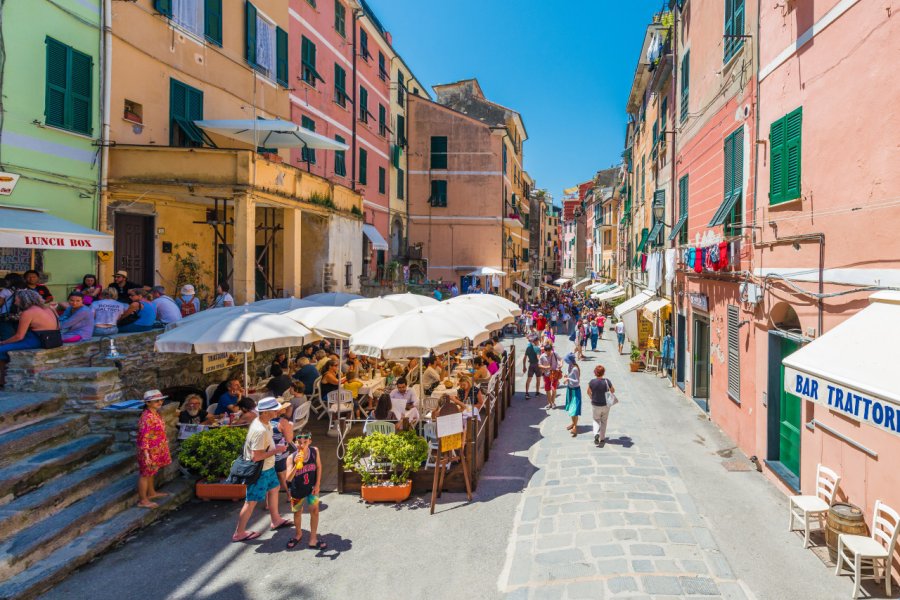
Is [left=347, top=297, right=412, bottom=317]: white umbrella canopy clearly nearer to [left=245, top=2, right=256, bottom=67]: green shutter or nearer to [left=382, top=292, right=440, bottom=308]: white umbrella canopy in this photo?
[left=382, top=292, right=440, bottom=308]: white umbrella canopy

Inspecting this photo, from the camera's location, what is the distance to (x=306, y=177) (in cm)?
1630

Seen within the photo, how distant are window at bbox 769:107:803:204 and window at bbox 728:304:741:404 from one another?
2.88 meters

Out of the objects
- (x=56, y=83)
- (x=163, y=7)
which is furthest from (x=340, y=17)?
(x=56, y=83)

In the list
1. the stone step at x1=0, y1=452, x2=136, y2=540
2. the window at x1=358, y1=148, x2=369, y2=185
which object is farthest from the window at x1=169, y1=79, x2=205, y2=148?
the window at x1=358, y1=148, x2=369, y2=185

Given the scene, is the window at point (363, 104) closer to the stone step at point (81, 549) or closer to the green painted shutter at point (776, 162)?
the green painted shutter at point (776, 162)

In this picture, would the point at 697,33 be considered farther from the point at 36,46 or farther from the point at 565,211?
the point at 565,211

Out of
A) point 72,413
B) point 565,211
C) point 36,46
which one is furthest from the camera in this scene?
point 565,211

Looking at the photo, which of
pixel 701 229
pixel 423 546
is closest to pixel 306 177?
pixel 701 229

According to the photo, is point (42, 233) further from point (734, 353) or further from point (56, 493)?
point (734, 353)

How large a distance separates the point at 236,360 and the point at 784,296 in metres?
10.9

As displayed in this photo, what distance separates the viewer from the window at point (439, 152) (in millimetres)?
35375

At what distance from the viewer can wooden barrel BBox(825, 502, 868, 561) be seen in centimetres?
639

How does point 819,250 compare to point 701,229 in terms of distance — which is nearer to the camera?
point 819,250

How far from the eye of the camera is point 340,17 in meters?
24.2
